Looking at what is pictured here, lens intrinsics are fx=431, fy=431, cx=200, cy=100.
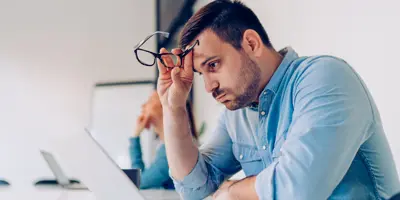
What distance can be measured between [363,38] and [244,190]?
577 millimetres

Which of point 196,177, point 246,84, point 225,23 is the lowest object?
point 196,177

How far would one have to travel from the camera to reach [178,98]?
1081 mm

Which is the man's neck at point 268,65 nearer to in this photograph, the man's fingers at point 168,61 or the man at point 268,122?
the man at point 268,122

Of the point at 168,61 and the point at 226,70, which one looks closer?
the point at 226,70

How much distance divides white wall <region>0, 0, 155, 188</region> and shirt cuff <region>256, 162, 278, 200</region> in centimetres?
343

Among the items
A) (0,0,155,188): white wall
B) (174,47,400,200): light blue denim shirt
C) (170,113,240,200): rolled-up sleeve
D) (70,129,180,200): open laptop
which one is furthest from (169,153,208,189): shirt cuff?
(0,0,155,188): white wall

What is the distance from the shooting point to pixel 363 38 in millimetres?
1123

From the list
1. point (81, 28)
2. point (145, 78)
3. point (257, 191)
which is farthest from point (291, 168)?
point (81, 28)

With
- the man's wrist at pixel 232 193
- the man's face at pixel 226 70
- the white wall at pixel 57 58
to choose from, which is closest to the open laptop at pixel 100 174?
the man's wrist at pixel 232 193

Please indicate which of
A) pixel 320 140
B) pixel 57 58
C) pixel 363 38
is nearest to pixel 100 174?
pixel 320 140

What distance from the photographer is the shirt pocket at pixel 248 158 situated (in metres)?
1.05

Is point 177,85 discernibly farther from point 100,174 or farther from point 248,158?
point 100,174

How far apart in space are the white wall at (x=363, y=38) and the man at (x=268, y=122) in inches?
8.4

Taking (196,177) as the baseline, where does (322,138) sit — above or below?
above
